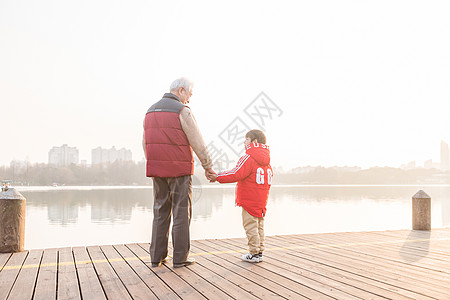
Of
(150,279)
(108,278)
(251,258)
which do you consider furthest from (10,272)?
(251,258)

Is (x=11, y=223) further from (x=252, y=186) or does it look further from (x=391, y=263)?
(x=391, y=263)

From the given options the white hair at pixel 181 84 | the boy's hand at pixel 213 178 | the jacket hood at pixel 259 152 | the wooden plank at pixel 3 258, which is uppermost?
the white hair at pixel 181 84

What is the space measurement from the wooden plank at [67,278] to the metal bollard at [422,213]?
6039 mm

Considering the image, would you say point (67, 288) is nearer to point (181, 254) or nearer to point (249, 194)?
point (181, 254)

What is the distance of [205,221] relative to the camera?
19.4m

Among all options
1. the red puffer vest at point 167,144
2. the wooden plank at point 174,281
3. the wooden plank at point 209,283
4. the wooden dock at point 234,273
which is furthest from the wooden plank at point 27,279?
the red puffer vest at point 167,144

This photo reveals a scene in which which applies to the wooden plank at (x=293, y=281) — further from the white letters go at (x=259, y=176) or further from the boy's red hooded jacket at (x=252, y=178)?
the white letters go at (x=259, y=176)

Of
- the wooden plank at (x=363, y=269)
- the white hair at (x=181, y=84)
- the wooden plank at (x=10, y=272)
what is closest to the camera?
the wooden plank at (x=10, y=272)

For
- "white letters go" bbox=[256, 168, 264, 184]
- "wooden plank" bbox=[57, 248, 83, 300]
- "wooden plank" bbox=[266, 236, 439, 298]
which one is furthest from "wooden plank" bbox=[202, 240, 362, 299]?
"wooden plank" bbox=[57, 248, 83, 300]

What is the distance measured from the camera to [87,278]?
3312 millimetres

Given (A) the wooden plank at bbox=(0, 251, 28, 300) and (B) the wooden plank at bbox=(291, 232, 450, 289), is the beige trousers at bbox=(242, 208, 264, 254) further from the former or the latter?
(A) the wooden plank at bbox=(0, 251, 28, 300)

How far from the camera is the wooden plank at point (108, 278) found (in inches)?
113

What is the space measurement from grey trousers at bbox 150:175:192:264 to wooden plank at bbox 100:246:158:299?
32 cm

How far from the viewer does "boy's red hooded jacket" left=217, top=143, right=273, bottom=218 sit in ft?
13.3
